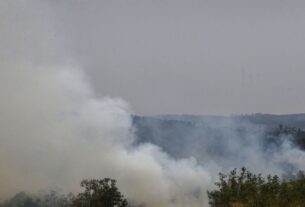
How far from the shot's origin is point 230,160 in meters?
190

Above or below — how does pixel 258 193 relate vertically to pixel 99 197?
below

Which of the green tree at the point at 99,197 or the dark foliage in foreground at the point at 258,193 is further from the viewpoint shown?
the green tree at the point at 99,197

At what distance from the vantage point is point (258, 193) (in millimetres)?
50125

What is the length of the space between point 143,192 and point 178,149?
49.9 metres

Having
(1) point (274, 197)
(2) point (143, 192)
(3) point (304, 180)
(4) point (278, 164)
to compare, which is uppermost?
(4) point (278, 164)

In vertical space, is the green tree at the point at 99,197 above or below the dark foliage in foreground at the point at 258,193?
above

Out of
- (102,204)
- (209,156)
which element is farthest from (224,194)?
(209,156)

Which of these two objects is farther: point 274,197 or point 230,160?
point 230,160

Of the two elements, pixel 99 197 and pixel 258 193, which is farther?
pixel 99 197

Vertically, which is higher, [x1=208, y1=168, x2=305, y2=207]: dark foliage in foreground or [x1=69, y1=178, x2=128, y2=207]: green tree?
[x1=69, y1=178, x2=128, y2=207]: green tree

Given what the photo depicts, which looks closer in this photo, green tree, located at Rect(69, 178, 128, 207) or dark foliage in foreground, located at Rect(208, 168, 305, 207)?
dark foliage in foreground, located at Rect(208, 168, 305, 207)

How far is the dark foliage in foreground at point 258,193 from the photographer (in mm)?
47969

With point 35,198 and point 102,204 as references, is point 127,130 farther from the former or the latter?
point 102,204

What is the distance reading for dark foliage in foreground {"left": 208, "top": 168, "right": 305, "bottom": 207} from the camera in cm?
4797
